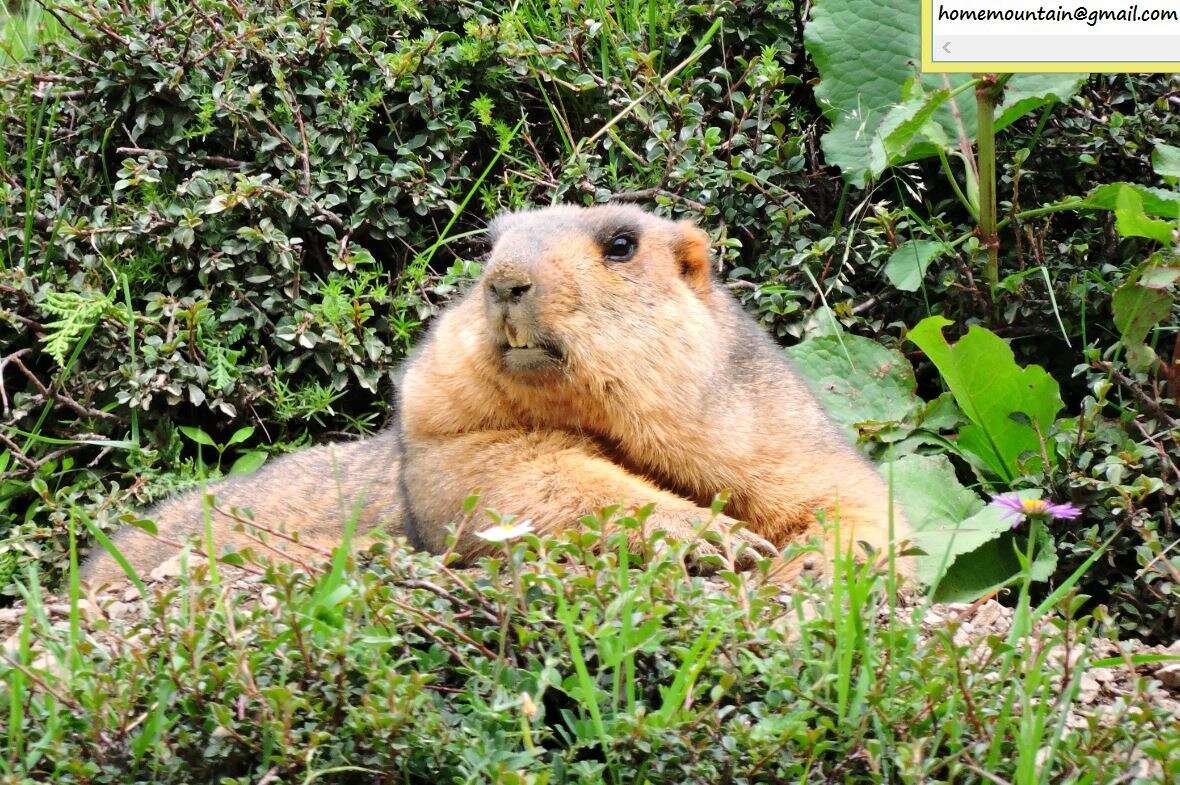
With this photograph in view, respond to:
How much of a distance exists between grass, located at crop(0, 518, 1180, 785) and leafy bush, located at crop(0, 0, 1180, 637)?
2.30 m

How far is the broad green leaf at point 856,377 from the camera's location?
17.8 ft

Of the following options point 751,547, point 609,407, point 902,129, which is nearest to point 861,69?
point 902,129

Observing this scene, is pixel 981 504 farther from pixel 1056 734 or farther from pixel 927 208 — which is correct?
pixel 1056 734

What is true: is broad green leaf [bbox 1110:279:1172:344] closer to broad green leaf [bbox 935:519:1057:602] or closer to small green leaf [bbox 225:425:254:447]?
broad green leaf [bbox 935:519:1057:602]

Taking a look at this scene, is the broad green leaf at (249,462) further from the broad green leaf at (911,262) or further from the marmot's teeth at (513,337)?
the broad green leaf at (911,262)

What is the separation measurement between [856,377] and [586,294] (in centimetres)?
188

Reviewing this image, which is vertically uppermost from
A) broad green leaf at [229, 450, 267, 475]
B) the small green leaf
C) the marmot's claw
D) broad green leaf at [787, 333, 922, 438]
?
the marmot's claw

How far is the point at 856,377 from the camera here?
5.51 metres

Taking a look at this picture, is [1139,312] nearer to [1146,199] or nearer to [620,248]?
[1146,199]

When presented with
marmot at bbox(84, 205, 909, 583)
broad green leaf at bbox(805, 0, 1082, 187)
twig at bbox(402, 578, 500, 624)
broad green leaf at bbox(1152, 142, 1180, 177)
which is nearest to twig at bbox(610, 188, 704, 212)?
broad green leaf at bbox(805, 0, 1082, 187)

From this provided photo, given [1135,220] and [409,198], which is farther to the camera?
[409,198]

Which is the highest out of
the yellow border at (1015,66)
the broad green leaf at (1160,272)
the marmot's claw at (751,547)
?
the yellow border at (1015,66)

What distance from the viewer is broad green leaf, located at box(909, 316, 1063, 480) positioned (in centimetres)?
502

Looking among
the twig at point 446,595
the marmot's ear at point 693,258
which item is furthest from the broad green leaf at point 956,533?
the twig at point 446,595
